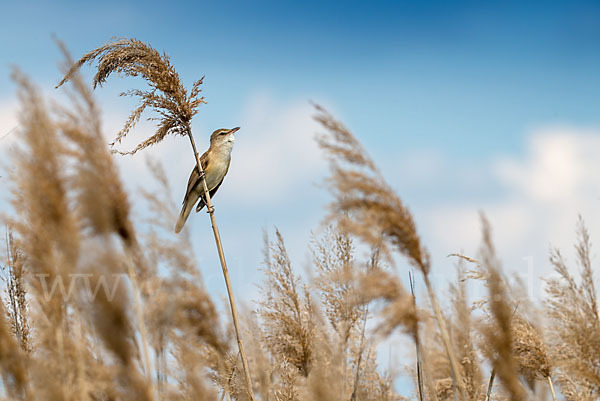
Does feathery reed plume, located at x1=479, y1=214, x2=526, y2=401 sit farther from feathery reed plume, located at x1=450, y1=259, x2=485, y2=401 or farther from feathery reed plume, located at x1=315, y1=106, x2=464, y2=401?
feathery reed plume, located at x1=450, y1=259, x2=485, y2=401

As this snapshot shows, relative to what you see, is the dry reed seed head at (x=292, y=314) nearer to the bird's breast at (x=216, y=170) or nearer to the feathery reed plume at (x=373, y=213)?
the feathery reed plume at (x=373, y=213)

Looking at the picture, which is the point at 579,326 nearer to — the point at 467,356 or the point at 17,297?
the point at 467,356

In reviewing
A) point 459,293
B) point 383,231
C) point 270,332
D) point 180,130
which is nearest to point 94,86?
point 180,130

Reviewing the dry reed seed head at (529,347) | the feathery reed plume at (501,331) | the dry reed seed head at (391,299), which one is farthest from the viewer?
the dry reed seed head at (529,347)

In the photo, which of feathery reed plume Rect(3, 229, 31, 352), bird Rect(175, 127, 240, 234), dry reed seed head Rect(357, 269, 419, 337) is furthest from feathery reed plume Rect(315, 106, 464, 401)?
bird Rect(175, 127, 240, 234)

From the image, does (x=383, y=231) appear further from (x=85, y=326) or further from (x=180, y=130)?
(x=180, y=130)

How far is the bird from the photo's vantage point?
5434mm

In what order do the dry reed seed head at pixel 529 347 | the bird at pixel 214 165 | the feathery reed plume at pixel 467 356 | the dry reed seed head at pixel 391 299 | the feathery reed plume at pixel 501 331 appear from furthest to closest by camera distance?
the bird at pixel 214 165
the feathery reed plume at pixel 467 356
the dry reed seed head at pixel 529 347
the dry reed seed head at pixel 391 299
the feathery reed plume at pixel 501 331

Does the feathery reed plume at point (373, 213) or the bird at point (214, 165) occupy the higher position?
the bird at point (214, 165)

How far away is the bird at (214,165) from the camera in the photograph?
5.43m

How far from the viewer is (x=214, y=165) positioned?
569 centimetres

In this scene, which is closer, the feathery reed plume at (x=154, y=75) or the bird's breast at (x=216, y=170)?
the feathery reed plume at (x=154, y=75)

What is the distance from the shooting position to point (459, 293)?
3527 millimetres

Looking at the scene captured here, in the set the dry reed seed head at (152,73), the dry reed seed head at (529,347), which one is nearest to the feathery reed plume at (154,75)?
the dry reed seed head at (152,73)
